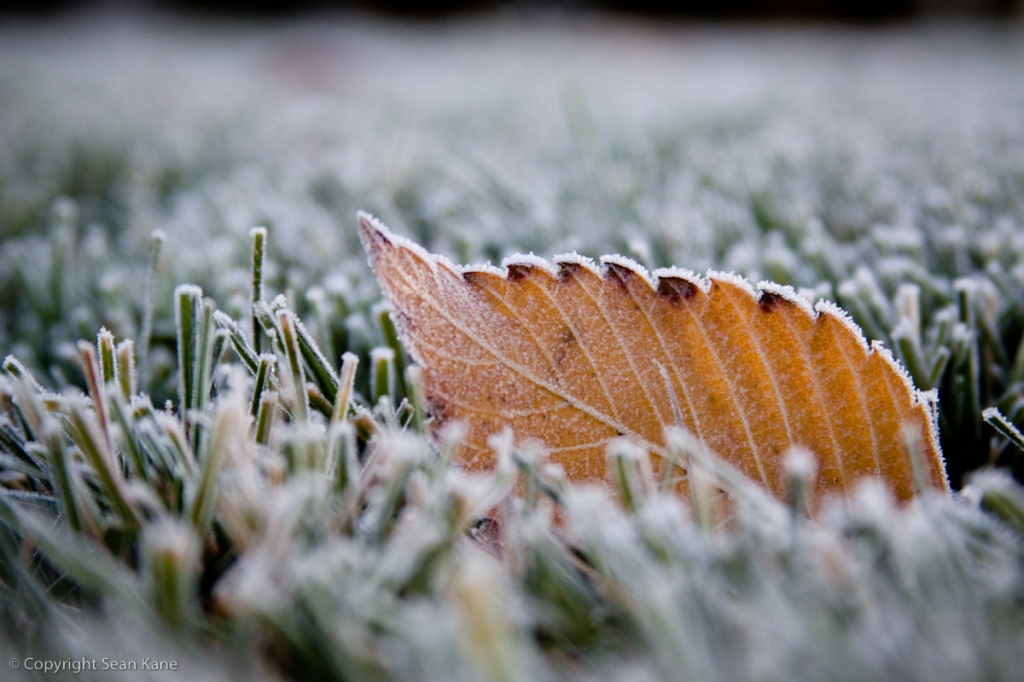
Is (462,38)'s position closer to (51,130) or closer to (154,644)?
(51,130)

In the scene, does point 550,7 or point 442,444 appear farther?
point 550,7

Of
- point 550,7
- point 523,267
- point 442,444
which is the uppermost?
point 550,7

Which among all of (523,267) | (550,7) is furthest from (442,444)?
(550,7)

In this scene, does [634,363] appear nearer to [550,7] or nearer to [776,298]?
[776,298]

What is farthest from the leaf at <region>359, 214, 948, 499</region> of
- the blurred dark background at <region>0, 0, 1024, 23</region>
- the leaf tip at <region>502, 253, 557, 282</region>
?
the blurred dark background at <region>0, 0, 1024, 23</region>

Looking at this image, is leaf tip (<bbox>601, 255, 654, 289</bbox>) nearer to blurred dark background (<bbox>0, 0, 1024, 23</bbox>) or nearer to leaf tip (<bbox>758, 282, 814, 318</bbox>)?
leaf tip (<bbox>758, 282, 814, 318</bbox>)

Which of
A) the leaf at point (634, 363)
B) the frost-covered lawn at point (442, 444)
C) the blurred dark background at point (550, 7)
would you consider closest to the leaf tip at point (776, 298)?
the leaf at point (634, 363)

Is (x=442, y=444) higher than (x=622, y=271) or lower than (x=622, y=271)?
lower
